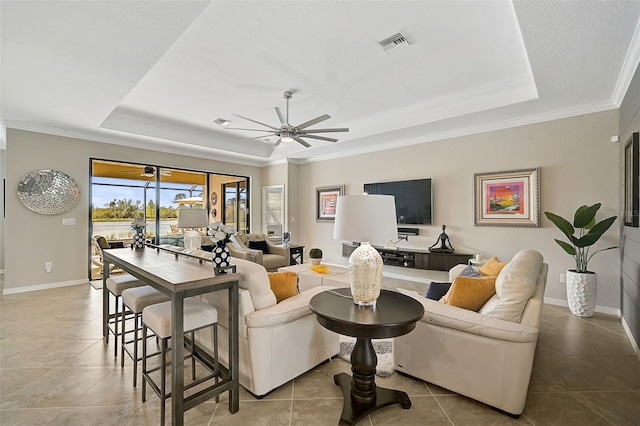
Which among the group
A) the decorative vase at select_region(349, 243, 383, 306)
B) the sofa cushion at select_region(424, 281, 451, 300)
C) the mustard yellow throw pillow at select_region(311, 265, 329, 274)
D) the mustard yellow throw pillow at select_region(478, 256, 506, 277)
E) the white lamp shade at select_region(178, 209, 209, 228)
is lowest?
the mustard yellow throw pillow at select_region(311, 265, 329, 274)

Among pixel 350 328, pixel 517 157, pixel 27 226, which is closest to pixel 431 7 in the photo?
pixel 350 328

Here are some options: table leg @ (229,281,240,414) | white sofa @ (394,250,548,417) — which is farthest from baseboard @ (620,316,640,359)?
table leg @ (229,281,240,414)

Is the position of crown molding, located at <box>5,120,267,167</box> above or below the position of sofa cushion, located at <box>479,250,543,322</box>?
above

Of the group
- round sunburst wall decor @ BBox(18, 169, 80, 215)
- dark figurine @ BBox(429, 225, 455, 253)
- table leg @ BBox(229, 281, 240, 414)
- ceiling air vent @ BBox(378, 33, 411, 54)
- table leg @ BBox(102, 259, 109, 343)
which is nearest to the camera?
table leg @ BBox(229, 281, 240, 414)

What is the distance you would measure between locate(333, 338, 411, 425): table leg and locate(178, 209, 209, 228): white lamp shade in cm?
326

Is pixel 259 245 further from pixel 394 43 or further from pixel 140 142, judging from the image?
pixel 394 43

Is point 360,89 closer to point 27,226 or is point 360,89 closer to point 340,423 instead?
point 340,423

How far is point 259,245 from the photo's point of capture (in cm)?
580

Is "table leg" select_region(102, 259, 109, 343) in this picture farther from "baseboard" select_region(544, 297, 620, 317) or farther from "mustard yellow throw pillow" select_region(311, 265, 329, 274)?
"baseboard" select_region(544, 297, 620, 317)

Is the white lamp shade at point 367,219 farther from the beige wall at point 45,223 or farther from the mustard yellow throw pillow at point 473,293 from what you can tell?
the beige wall at point 45,223

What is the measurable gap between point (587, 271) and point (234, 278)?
14.0ft

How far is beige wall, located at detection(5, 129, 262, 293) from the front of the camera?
15.0 feet

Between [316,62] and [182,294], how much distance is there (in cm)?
265

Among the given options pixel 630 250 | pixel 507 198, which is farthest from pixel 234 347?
pixel 507 198
